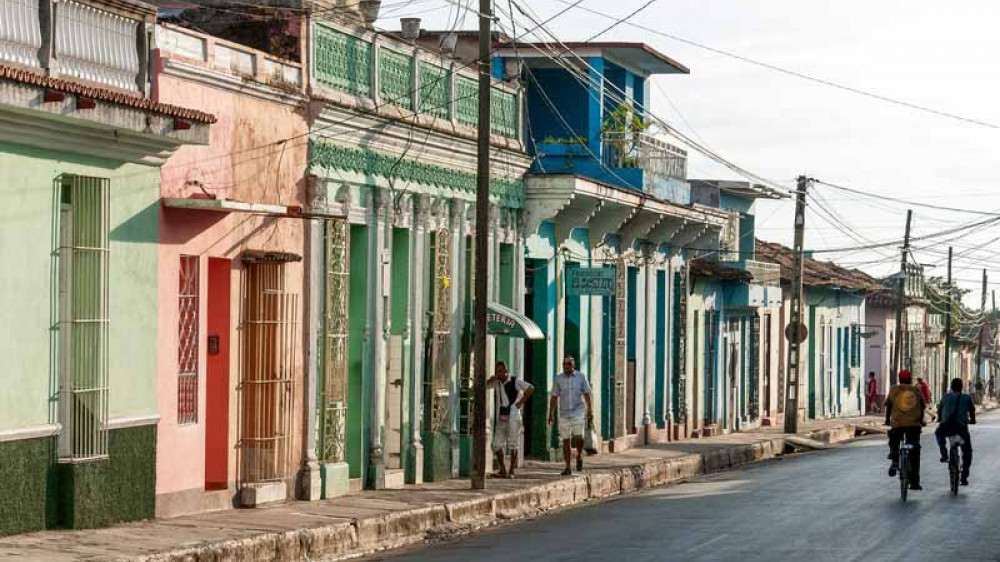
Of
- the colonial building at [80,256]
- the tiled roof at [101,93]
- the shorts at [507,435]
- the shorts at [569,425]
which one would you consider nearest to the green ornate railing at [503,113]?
the shorts at [569,425]

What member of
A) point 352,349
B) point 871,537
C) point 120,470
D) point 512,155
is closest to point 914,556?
point 871,537

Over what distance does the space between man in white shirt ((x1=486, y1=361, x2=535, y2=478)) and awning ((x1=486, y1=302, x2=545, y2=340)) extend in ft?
1.58

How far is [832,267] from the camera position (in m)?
71.9

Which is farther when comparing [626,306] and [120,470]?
A: [626,306]

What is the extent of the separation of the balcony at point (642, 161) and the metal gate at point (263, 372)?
51.7ft

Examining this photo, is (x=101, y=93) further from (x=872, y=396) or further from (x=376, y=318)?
(x=872, y=396)

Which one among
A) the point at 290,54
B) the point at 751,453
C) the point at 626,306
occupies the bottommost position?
the point at 751,453

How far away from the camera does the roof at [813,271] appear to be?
58750 millimetres

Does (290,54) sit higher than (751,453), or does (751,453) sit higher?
(290,54)

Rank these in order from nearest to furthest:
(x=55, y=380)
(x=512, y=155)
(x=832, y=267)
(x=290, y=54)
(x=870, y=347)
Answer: (x=55, y=380)
(x=290, y=54)
(x=512, y=155)
(x=832, y=267)
(x=870, y=347)

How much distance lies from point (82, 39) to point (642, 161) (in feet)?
69.1

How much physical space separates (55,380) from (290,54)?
6.26 meters

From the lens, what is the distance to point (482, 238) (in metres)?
24.4

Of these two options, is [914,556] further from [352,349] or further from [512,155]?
[512,155]
